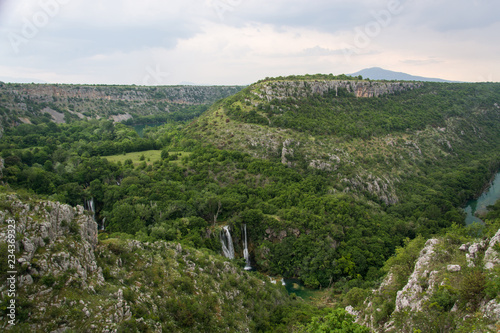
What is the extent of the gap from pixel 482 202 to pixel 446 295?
8544 cm

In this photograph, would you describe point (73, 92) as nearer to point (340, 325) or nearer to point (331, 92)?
point (331, 92)

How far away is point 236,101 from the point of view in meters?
109

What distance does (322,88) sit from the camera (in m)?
114

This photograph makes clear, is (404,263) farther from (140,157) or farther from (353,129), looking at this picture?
(353,129)

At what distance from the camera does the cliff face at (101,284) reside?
17.8 meters

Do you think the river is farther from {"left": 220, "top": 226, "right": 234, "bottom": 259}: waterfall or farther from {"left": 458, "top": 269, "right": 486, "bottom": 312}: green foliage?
{"left": 458, "top": 269, "right": 486, "bottom": 312}: green foliage

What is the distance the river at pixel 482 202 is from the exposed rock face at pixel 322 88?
56.5 m

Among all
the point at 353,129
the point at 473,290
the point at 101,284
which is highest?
the point at 353,129

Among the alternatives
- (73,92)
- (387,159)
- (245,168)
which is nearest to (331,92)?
(387,159)

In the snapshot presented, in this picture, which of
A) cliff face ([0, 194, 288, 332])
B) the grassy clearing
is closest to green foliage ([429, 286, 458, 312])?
cliff face ([0, 194, 288, 332])

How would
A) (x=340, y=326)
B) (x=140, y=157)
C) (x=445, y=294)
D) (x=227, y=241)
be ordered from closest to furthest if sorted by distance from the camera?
1. (x=445, y=294)
2. (x=340, y=326)
3. (x=227, y=241)
4. (x=140, y=157)

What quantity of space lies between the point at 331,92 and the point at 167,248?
101215 millimetres

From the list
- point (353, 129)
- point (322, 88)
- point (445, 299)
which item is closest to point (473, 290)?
point (445, 299)

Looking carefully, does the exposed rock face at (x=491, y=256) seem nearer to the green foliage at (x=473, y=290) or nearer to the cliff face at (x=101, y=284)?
the green foliage at (x=473, y=290)
